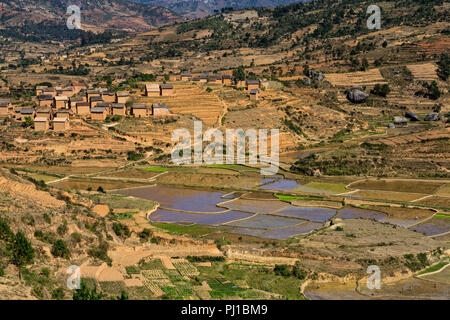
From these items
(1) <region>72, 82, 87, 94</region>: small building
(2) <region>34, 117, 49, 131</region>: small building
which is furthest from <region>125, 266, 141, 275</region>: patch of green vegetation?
(1) <region>72, 82, 87, 94</region>: small building

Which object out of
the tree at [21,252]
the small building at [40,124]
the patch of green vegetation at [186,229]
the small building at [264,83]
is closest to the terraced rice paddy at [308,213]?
the patch of green vegetation at [186,229]

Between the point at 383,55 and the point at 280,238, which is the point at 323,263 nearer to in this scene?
the point at 280,238

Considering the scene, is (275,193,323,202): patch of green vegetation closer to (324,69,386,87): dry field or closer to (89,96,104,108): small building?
(89,96,104,108): small building

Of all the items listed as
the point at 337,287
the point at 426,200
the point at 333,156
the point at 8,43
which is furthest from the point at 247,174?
the point at 8,43

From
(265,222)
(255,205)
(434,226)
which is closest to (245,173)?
(255,205)

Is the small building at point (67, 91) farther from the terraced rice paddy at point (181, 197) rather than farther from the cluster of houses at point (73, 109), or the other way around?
the terraced rice paddy at point (181, 197)
